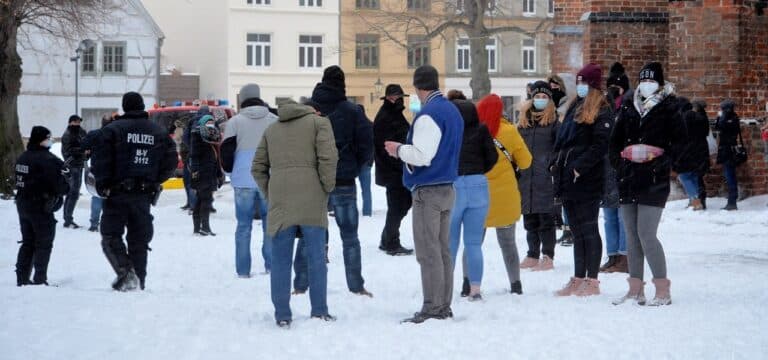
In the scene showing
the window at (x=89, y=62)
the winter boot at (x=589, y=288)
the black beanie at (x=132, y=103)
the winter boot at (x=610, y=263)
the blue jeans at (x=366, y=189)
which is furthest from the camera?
the window at (x=89, y=62)

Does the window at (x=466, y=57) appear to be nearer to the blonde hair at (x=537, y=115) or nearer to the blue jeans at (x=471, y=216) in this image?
the blonde hair at (x=537, y=115)

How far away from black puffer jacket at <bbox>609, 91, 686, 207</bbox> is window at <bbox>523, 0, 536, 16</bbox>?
47.0 metres

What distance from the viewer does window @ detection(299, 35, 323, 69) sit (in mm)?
52188

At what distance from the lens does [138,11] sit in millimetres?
48969

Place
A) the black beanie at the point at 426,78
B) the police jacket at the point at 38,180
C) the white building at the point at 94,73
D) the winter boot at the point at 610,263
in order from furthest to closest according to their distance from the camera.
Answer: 1. the white building at the point at 94,73
2. the winter boot at the point at 610,263
3. the police jacket at the point at 38,180
4. the black beanie at the point at 426,78

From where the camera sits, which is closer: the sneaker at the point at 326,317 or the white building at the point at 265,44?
the sneaker at the point at 326,317

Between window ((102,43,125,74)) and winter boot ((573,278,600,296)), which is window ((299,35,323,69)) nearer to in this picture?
window ((102,43,125,74))

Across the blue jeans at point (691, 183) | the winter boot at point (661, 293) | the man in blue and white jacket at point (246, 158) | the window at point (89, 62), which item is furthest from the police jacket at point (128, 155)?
the window at point (89, 62)

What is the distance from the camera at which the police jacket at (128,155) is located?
10141mm

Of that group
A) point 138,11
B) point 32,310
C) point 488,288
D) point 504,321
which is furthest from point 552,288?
point 138,11

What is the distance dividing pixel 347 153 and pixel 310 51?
42.7m

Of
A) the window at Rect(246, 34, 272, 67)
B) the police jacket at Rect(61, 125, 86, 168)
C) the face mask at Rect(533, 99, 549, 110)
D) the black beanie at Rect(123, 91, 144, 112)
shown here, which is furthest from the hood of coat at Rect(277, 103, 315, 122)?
the window at Rect(246, 34, 272, 67)

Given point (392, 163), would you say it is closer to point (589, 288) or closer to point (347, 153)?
point (347, 153)

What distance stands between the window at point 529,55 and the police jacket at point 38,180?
150ft
